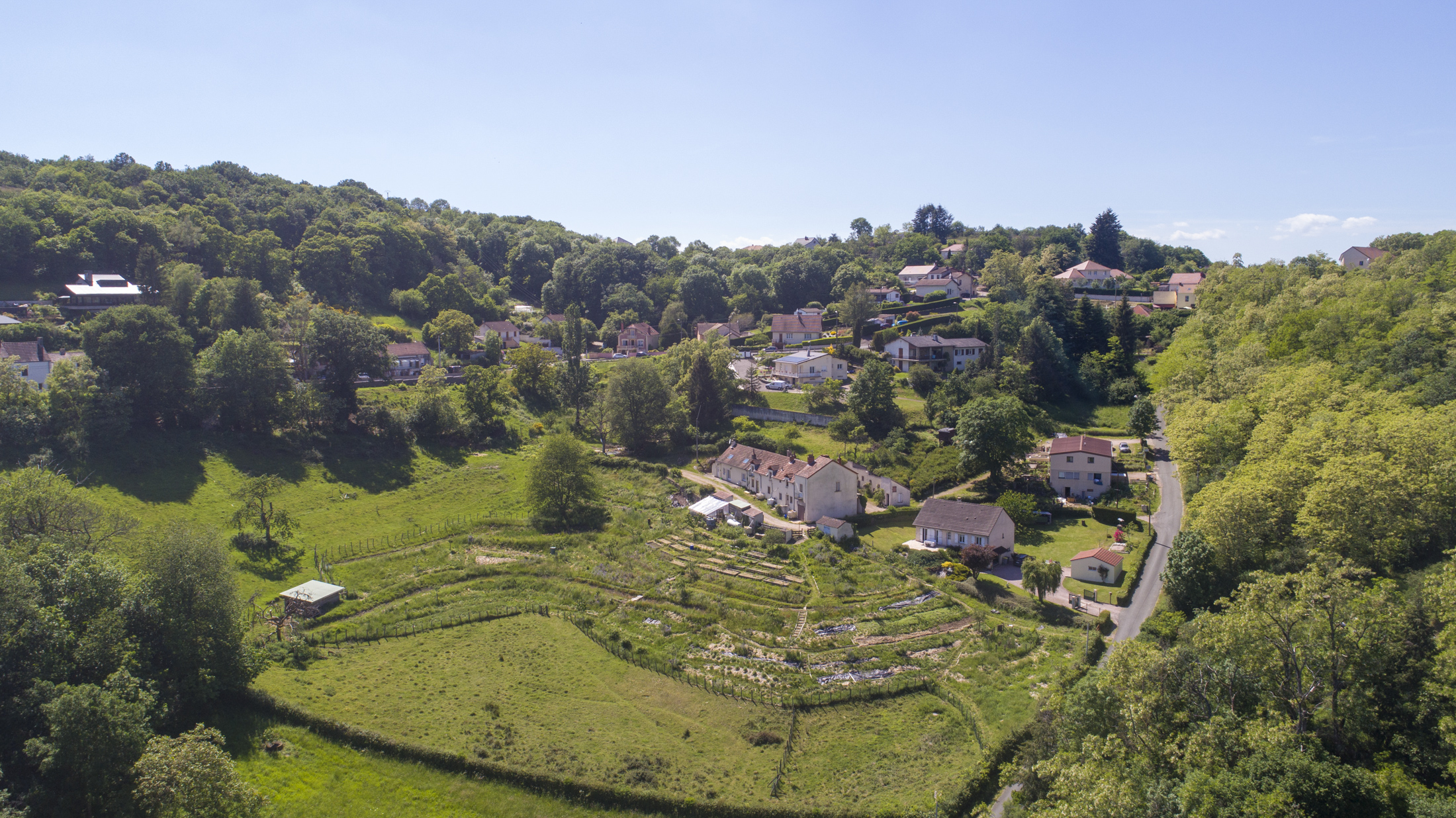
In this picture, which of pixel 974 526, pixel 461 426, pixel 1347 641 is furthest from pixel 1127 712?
pixel 461 426

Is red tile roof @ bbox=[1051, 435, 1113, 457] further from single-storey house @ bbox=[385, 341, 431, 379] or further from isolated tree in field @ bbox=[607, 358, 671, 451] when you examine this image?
single-storey house @ bbox=[385, 341, 431, 379]

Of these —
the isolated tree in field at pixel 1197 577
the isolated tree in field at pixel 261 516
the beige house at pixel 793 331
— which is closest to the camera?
the isolated tree in field at pixel 1197 577

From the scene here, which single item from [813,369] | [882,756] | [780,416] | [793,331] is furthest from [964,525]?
[793,331]

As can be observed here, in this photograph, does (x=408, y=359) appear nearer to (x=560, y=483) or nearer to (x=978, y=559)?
(x=560, y=483)

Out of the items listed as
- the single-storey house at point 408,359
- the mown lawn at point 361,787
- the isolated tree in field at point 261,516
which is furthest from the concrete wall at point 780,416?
the mown lawn at point 361,787

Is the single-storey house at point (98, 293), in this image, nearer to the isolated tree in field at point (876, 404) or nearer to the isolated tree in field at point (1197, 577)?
the isolated tree in field at point (876, 404)

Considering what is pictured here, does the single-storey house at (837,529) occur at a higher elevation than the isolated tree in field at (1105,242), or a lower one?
lower

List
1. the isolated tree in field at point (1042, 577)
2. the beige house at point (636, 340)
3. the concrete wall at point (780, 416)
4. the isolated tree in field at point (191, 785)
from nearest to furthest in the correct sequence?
1. the isolated tree in field at point (191, 785)
2. the isolated tree in field at point (1042, 577)
3. the concrete wall at point (780, 416)
4. the beige house at point (636, 340)
